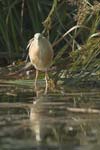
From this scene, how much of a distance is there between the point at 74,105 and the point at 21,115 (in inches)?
23.1

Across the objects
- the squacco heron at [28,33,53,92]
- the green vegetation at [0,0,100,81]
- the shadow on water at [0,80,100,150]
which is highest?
the green vegetation at [0,0,100,81]

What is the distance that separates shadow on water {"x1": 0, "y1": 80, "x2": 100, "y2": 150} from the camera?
12.4 feet

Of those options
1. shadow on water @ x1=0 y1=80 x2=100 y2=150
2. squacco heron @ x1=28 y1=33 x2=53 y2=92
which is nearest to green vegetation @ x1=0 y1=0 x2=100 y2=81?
squacco heron @ x1=28 y1=33 x2=53 y2=92

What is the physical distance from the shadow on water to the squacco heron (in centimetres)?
44

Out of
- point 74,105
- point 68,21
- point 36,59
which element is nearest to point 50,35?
point 68,21

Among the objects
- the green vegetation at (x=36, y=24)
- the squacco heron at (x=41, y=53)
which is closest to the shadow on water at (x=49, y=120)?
the squacco heron at (x=41, y=53)

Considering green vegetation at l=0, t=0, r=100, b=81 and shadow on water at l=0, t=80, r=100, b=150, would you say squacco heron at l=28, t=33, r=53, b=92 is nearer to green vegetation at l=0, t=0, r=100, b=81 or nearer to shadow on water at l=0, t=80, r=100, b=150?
shadow on water at l=0, t=80, r=100, b=150

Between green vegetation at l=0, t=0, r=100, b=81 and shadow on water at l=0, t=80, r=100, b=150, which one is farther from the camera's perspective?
green vegetation at l=0, t=0, r=100, b=81

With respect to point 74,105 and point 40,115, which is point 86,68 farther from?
point 40,115

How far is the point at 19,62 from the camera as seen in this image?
742 centimetres

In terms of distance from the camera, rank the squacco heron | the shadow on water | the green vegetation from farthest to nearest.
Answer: the green vegetation, the squacco heron, the shadow on water

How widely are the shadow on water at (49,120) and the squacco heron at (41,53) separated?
0.44 m

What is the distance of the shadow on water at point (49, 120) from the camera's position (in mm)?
3785

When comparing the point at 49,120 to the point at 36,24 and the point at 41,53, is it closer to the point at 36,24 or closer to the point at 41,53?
the point at 41,53
